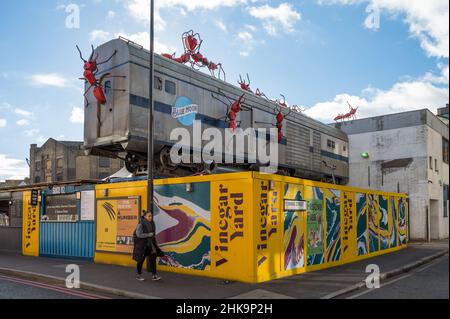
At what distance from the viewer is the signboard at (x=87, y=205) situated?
1489 cm

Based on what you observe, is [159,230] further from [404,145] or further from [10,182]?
[10,182]

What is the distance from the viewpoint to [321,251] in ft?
44.0

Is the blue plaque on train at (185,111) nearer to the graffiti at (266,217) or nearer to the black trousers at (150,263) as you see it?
the graffiti at (266,217)

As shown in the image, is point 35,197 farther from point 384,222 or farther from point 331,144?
point 331,144

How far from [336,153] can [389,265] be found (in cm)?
1341

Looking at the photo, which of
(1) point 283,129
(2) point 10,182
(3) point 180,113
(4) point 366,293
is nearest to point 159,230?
(3) point 180,113

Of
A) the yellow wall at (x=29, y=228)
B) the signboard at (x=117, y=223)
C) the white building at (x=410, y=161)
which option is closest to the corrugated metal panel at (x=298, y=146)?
the white building at (x=410, y=161)

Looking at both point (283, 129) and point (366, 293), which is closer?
point (366, 293)

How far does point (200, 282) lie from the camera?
1047 cm

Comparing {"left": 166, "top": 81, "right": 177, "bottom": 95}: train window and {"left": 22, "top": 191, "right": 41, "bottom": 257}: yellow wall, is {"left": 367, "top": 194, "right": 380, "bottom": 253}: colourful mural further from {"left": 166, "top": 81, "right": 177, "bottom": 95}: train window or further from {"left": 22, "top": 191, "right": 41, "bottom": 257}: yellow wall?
{"left": 22, "top": 191, "right": 41, "bottom": 257}: yellow wall

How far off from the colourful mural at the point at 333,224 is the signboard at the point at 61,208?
8.73 m

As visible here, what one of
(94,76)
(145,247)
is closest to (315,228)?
(145,247)

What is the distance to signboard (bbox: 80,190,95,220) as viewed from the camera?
14.9 m

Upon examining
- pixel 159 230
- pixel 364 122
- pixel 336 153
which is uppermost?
pixel 364 122
